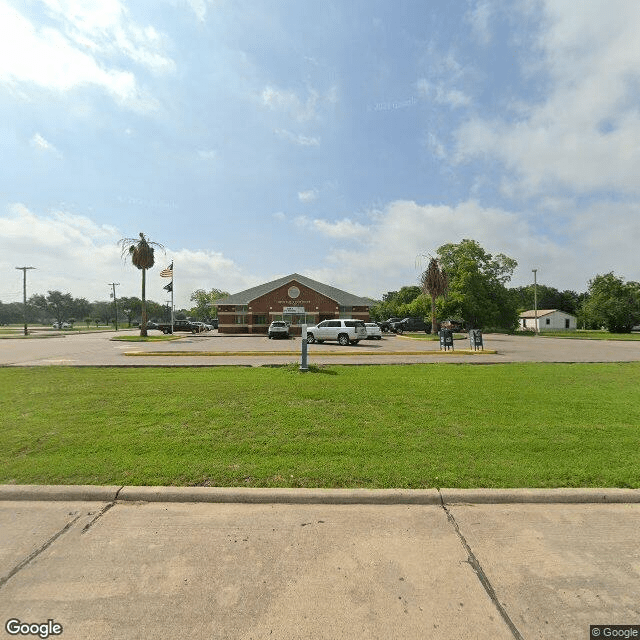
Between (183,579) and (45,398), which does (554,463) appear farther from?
(45,398)

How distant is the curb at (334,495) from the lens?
362cm

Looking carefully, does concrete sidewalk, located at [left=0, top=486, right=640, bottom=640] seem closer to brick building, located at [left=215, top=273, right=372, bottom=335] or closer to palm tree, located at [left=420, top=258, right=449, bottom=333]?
palm tree, located at [left=420, top=258, right=449, bottom=333]

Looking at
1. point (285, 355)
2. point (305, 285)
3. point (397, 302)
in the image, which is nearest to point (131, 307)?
point (397, 302)

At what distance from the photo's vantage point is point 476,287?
46.2 metres

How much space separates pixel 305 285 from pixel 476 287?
23.5 metres

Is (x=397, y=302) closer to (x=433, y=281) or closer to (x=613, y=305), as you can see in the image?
(x=613, y=305)

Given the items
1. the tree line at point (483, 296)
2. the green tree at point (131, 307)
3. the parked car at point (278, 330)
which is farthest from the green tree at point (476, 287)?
the green tree at point (131, 307)

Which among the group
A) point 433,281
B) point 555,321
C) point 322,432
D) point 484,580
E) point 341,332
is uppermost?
point 433,281

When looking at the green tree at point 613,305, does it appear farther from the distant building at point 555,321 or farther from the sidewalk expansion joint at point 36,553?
the sidewalk expansion joint at point 36,553

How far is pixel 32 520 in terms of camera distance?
3334 millimetres

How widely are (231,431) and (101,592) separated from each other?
2947 mm

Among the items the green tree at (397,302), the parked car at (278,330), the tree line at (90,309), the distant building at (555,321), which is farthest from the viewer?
the tree line at (90,309)

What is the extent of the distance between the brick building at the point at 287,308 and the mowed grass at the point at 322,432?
109 feet

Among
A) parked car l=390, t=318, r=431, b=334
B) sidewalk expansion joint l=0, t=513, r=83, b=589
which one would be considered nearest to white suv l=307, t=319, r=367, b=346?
parked car l=390, t=318, r=431, b=334
